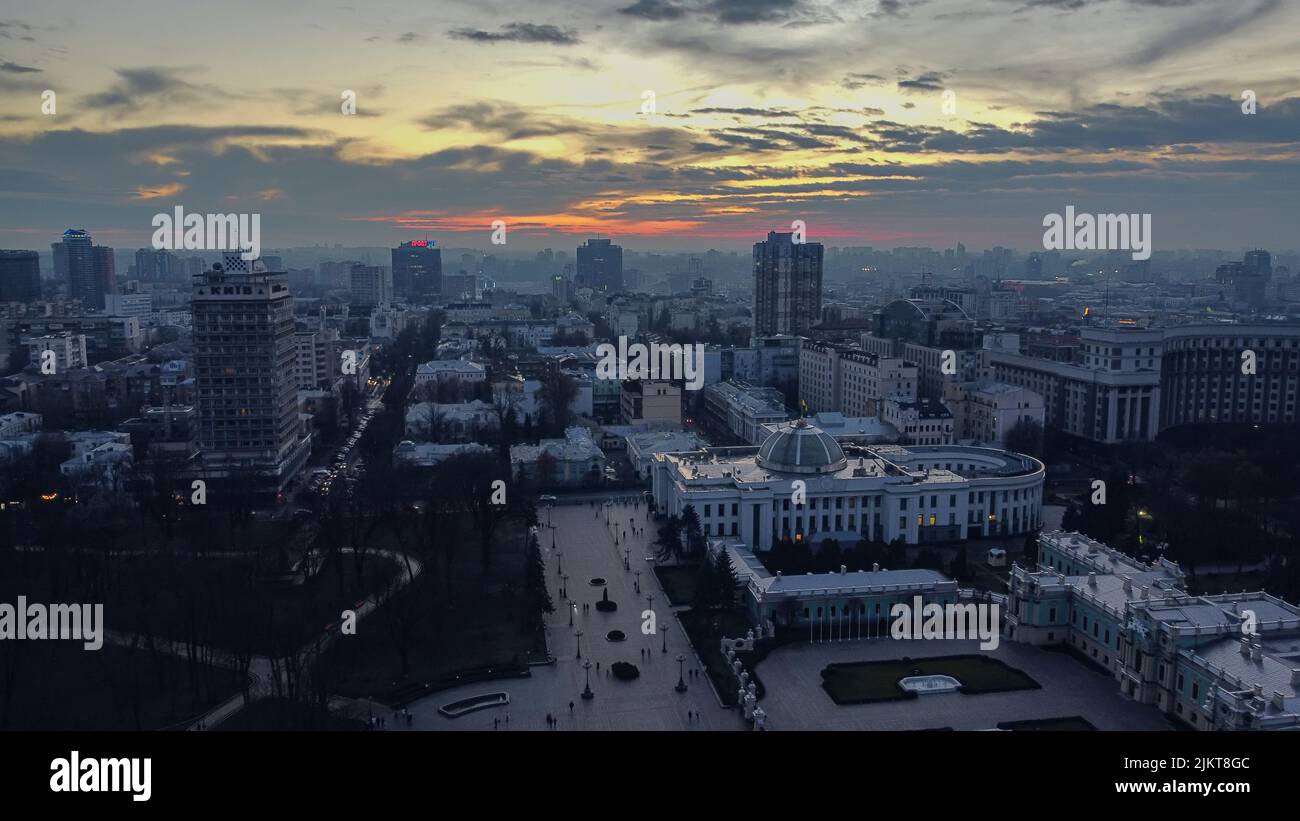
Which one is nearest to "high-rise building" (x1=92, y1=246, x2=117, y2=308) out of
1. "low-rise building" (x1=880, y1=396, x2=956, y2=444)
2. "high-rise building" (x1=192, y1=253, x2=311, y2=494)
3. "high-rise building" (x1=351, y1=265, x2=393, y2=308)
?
"high-rise building" (x1=351, y1=265, x2=393, y2=308)

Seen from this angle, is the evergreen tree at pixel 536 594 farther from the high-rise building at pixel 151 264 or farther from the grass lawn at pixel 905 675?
the high-rise building at pixel 151 264

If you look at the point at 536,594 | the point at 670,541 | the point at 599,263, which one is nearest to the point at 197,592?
the point at 536,594

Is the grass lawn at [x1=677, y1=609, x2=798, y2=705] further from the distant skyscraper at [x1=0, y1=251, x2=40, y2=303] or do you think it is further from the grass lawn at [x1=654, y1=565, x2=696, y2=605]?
the distant skyscraper at [x1=0, y1=251, x2=40, y2=303]

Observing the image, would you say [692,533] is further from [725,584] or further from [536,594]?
[536,594]

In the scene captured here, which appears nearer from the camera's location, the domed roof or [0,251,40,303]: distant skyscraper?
the domed roof

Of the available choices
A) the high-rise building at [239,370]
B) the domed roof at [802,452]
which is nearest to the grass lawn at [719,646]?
the domed roof at [802,452]
